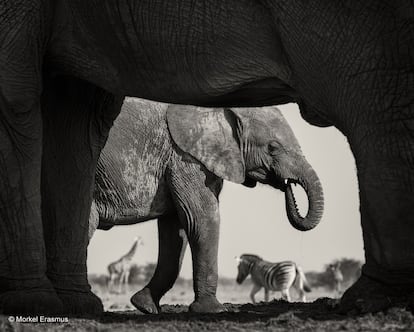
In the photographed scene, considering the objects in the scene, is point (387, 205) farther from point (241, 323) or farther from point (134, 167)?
point (134, 167)

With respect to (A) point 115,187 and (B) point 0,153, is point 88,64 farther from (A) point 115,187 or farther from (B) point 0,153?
(A) point 115,187

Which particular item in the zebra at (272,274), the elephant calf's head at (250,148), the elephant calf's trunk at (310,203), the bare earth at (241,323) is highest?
the elephant calf's head at (250,148)

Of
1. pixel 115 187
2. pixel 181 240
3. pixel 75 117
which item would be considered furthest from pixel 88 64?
pixel 181 240

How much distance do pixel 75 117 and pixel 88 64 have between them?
0.48 meters

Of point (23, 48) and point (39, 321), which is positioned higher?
point (23, 48)

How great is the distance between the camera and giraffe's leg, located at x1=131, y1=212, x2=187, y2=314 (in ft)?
24.0

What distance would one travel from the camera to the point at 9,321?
3.10 metres

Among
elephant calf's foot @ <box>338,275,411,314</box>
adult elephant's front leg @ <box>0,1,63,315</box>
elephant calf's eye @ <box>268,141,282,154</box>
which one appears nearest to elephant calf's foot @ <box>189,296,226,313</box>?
elephant calf's eye @ <box>268,141,282,154</box>

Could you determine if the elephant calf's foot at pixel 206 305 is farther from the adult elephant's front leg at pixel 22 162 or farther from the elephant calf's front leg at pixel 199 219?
the adult elephant's front leg at pixel 22 162

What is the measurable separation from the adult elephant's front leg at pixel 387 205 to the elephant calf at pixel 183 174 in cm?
380

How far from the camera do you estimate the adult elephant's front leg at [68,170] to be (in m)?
4.05

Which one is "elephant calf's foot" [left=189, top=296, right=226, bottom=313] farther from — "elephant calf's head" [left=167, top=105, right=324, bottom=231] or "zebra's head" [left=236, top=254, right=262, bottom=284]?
"zebra's head" [left=236, top=254, right=262, bottom=284]

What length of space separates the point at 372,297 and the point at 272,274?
8728 mm

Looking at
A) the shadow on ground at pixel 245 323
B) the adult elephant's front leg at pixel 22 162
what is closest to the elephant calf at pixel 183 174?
the adult elephant's front leg at pixel 22 162
